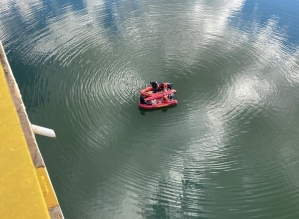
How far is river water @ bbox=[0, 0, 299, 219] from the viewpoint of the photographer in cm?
948

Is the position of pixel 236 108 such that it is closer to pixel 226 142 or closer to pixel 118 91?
pixel 226 142

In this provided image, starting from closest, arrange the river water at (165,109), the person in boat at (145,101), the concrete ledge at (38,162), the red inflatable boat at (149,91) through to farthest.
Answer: the concrete ledge at (38,162)
the river water at (165,109)
the person in boat at (145,101)
the red inflatable boat at (149,91)

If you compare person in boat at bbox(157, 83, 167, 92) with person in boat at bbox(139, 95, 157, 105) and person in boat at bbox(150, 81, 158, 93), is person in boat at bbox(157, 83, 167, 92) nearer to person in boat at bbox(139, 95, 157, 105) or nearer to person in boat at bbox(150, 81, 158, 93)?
person in boat at bbox(150, 81, 158, 93)

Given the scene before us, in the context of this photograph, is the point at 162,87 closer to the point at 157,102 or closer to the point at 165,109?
the point at 157,102

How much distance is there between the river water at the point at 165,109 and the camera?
948 centimetres

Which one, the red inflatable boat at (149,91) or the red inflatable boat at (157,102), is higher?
the red inflatable boat at (149,91)

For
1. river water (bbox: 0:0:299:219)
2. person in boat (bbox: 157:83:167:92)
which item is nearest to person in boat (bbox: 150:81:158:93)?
person in boat (bbox: 157:83:167:92)

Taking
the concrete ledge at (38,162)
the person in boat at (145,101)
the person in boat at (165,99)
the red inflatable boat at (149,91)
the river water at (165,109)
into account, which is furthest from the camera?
the red inflatable boat at (149,91)

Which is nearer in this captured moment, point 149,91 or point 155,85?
point 155,85

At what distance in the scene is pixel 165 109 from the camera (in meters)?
12.4

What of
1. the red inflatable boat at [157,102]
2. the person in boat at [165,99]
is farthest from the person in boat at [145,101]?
the person in boat at [165,99]

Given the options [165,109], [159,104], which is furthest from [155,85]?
[165,109]

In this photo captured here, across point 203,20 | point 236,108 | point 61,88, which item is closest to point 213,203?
point 236,108

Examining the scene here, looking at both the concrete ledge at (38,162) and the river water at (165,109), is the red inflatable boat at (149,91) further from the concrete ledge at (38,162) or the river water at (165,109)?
the concrete ledge at (38,162)
